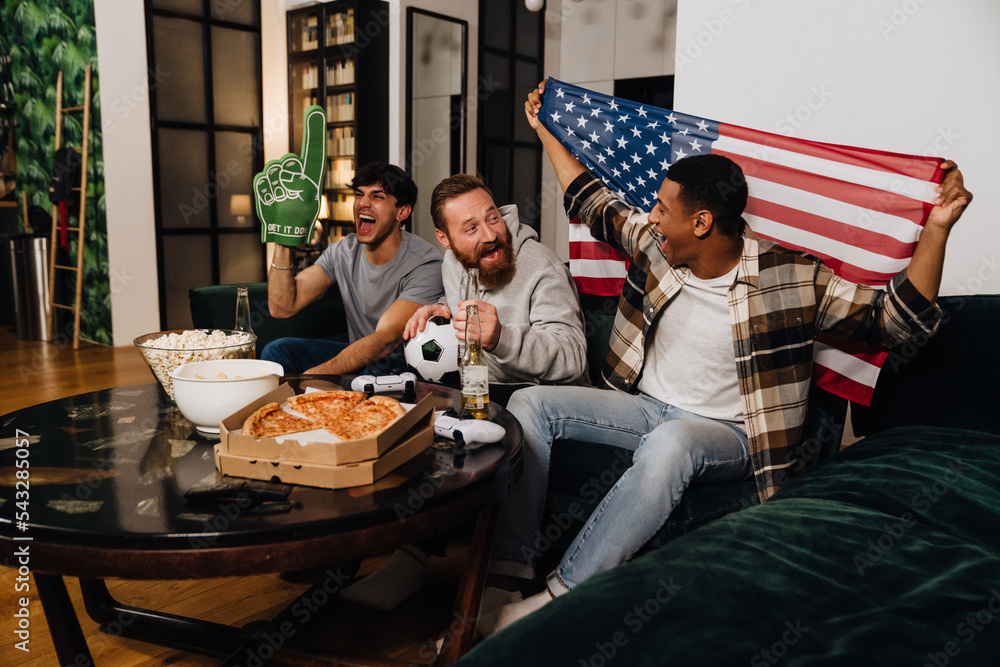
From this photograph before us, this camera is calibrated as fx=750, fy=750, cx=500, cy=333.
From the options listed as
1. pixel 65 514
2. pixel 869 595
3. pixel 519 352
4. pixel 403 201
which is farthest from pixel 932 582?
pixel 403 201

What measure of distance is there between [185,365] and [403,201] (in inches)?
47.2

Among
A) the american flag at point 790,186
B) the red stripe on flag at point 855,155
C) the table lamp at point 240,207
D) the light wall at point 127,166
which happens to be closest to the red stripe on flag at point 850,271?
the american flag at point 790,186

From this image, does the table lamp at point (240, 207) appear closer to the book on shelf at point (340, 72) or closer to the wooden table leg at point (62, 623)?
the book on shelf at point (340, 72)

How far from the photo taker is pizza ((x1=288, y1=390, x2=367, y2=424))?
125 cm

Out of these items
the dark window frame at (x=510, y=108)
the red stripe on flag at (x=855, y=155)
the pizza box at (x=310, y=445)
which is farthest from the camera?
the dark window frame at (x=510, y=108)

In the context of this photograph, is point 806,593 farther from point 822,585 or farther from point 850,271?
point 850,271

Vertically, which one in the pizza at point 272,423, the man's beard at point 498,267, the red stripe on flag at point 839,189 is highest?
the red stripe on flag at point 839,189

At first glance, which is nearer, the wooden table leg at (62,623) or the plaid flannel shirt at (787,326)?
the wooden table leg at (62,623)

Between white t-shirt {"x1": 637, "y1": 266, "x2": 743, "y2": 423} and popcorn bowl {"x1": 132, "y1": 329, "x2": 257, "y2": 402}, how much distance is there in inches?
39.2

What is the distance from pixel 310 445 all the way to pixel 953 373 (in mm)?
1553

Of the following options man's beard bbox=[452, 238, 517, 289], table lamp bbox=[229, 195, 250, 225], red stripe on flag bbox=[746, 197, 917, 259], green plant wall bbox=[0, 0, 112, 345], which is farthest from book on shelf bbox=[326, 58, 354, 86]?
red stripe on flag bbox=[746, 197, 917, 259]

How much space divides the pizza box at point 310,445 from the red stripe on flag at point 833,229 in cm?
128

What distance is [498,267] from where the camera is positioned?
2035 millimetres

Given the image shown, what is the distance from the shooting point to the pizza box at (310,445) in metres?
1.08
